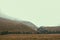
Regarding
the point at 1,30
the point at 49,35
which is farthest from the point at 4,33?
the point at 49,35

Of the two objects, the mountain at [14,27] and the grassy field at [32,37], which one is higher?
the mountain at [14,27]

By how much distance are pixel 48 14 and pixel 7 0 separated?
43 centimetres

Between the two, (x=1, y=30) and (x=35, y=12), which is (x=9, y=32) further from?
(x=35, y=12)

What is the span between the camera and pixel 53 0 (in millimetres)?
1403

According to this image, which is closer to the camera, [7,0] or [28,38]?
[28,38]

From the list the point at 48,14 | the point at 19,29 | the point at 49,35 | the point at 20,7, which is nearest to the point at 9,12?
the point at 20,7

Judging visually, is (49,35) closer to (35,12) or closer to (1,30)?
(1,30)

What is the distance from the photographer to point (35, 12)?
139 cm

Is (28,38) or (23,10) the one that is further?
(23,10)

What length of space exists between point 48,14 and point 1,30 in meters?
0.62

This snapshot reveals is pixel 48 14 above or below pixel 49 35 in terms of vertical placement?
above

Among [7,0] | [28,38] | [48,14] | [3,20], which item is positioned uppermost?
[7,0]

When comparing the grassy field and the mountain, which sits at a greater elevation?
the mountain

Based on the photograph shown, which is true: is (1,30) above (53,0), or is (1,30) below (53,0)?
below
